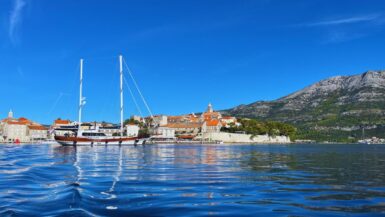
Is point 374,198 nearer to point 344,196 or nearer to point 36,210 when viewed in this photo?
point 344,196

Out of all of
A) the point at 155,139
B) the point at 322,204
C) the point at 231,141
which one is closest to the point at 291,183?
the point at 322,204

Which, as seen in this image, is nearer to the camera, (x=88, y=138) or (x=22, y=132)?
(x=88, y=138)

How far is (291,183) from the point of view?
2042 centimetres

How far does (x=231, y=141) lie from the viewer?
650 feet

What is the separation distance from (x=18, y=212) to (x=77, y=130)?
9590cm

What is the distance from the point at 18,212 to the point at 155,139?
169182 mm

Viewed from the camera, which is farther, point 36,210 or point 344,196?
point 344,196

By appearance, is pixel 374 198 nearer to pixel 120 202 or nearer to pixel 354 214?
pixel 354 214

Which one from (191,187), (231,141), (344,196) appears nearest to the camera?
(344,196)

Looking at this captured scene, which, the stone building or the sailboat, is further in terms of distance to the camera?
the stone building

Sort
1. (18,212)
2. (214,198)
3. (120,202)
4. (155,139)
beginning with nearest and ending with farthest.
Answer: (18,212) → (120,202) → (214,198) → (155,139)

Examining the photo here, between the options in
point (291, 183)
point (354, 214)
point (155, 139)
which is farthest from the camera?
point (155, 139)

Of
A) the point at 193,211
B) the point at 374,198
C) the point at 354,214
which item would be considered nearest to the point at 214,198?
the point at 193,211

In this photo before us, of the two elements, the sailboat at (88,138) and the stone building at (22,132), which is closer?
the sailboat at (88,138)
